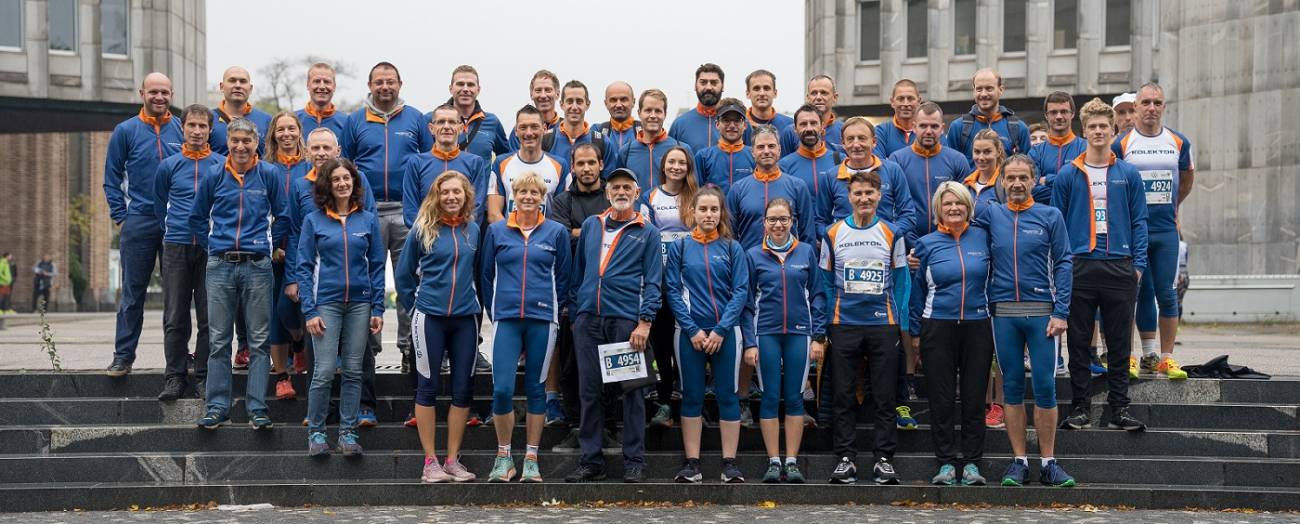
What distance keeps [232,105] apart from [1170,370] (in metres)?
6.93

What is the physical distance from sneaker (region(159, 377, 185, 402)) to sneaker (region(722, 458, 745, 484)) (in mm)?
3780

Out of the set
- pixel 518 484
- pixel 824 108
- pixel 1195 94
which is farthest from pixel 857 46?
pixel 518 484

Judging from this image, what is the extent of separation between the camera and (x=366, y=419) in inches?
385

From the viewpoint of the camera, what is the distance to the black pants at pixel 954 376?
29.9ft

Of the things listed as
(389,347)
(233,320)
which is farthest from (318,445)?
(389,347)

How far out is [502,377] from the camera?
9125mm

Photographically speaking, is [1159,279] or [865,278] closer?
[865,278]

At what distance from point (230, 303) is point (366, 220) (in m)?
1.07

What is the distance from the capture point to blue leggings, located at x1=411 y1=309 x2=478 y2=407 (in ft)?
29.9

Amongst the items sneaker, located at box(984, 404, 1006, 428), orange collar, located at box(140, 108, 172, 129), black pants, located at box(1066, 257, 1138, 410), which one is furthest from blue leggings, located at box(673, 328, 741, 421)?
orange collar, located at box(140, 108, 172, 129)

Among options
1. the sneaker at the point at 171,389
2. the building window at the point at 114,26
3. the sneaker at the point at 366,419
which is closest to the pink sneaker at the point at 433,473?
the sneaker at the point at 366,419

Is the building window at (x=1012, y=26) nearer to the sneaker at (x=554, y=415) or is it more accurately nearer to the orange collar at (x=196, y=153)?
the sneaker at (x=554, y=415)

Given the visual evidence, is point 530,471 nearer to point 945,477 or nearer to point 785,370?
point 785,370

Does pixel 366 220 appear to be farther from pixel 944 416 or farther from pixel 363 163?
pixel 944 416
